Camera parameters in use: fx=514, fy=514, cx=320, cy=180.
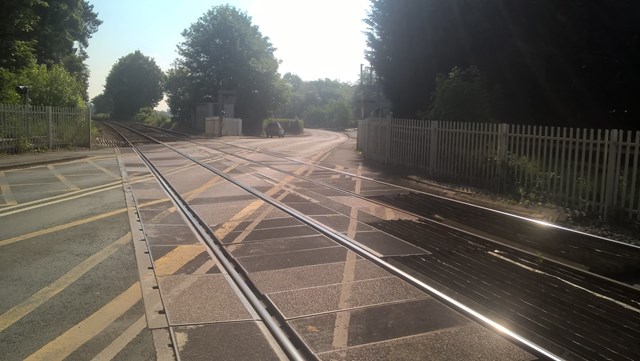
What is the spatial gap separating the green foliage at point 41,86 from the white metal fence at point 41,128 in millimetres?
1679

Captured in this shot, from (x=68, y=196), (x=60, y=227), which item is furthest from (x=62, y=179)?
(x=60, y=227)

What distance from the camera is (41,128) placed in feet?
78.2

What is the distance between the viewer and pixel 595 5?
630 inches

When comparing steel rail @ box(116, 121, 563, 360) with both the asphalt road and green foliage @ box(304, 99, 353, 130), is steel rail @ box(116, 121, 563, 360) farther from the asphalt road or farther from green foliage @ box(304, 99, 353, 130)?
green foliage @ box(304, 99, 353, 130)

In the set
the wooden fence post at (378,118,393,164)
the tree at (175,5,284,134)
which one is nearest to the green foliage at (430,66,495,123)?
the wooden fence post at (378,118,393,164)

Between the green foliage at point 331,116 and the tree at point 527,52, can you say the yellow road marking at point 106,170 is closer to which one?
the tree at point 527,52

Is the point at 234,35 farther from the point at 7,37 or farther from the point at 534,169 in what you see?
the point at 534,169

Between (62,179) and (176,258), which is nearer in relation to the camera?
(176,258)

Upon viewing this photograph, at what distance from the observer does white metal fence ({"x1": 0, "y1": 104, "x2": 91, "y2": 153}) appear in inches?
854

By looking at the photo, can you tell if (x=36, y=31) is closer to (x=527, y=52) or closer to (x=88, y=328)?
(x=527, y=52)

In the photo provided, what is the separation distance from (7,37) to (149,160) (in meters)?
13.4

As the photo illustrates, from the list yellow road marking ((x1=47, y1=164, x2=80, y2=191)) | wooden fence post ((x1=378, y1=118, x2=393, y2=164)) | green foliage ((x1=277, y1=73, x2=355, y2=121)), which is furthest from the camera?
green foliage ((x1=277, y1=73, x2=355, y2=121))

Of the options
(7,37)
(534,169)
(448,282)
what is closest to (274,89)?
(7,37)

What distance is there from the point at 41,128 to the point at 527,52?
21304 millimetres
